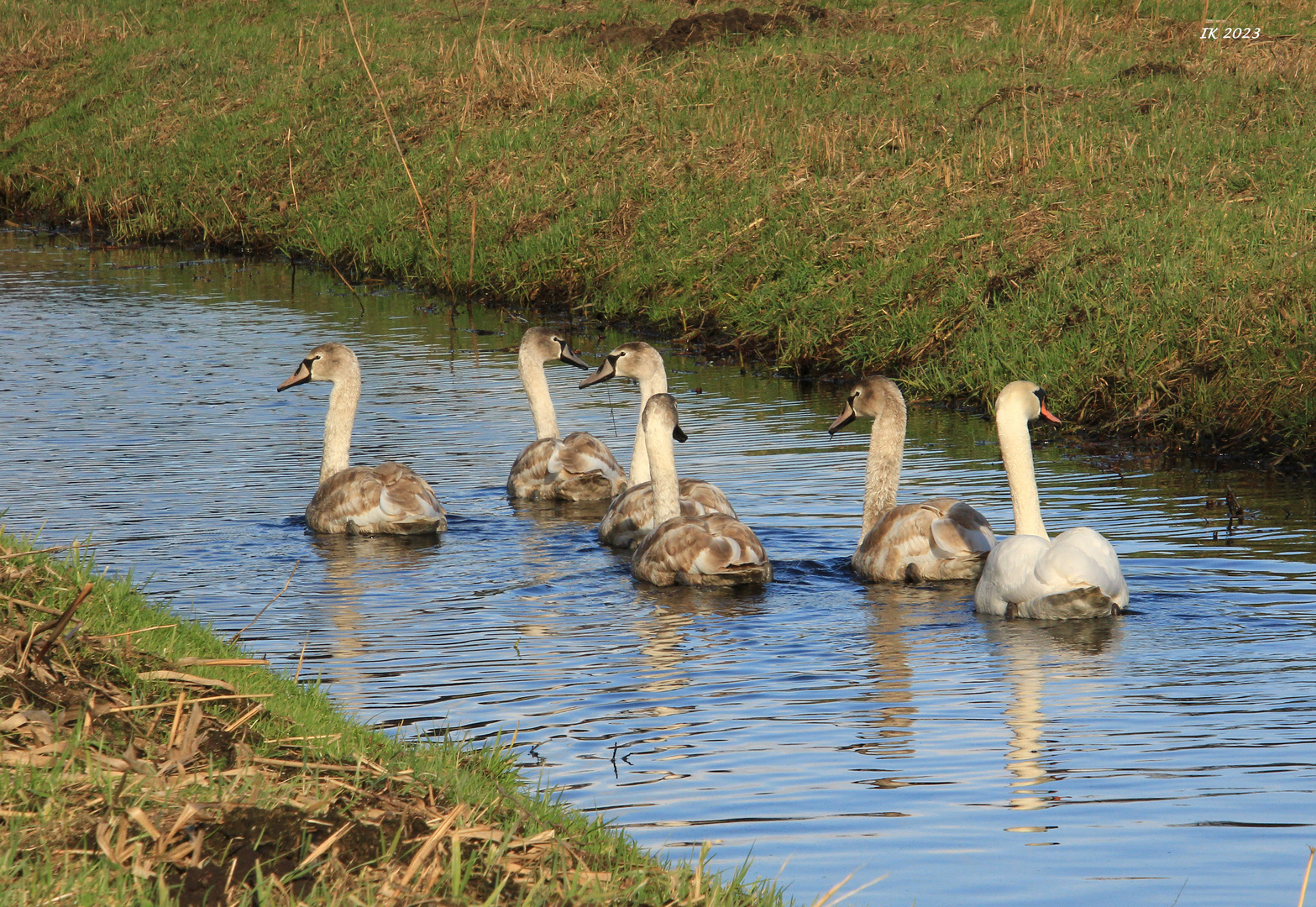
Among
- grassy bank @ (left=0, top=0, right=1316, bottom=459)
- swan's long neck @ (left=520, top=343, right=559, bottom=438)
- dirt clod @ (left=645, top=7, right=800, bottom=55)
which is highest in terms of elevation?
dirt clod @ (left=645, top=7, right=800, bottom=55)

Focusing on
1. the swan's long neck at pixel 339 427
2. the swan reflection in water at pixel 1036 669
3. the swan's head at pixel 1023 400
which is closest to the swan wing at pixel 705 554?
the swan reflection in water at pixel 1036 669

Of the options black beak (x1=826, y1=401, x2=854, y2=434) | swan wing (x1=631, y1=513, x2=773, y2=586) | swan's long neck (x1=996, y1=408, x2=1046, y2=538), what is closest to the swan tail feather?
swan's long neck (x1=996, y1=408, x2=1046, y2=538)

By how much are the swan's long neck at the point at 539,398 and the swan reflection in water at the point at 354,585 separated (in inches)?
85.8

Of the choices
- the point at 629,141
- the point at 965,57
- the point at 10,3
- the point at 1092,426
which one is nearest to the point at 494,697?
the point at 1092,426

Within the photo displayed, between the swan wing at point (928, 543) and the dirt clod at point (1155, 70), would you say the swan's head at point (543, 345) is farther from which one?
the dirt clod at point (1155, 70)

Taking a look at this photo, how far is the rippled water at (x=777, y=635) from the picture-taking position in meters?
5.45

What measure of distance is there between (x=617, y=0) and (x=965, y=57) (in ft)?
→ 39.5

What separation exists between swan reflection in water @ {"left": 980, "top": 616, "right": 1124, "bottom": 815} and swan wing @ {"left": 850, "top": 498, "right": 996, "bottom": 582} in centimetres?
83

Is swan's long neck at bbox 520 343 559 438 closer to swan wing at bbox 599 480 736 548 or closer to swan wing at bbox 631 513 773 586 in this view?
swan wing at bbox 599 480 736 548

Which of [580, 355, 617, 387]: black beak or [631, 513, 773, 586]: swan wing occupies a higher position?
[580, 355, 617, 387]: black beak

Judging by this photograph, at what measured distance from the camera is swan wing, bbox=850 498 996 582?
30.8 ft

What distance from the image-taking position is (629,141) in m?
22.1

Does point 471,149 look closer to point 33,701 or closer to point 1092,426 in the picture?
point 1092,426

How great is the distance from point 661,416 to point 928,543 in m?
1.90
